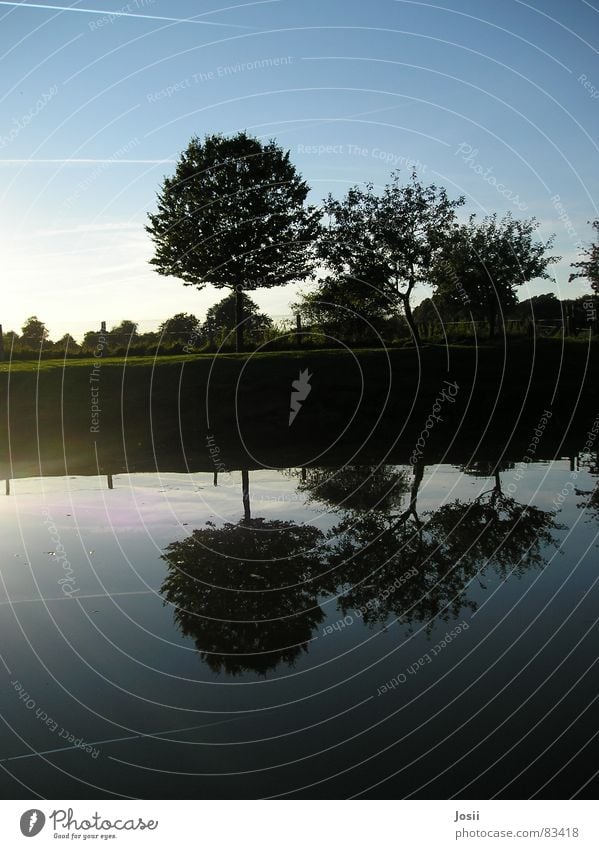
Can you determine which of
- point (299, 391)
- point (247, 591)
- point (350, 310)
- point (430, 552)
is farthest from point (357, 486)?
point (350, 310)

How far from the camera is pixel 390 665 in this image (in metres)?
8.13

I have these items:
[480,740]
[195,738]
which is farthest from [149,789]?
[480,740]

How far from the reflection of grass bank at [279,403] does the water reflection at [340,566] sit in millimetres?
7489

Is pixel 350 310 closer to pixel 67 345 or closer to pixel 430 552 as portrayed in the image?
pixel 67 345

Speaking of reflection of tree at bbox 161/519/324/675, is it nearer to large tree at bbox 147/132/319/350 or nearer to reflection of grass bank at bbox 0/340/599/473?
reflection of grass bank at bbox 0/340/599/473

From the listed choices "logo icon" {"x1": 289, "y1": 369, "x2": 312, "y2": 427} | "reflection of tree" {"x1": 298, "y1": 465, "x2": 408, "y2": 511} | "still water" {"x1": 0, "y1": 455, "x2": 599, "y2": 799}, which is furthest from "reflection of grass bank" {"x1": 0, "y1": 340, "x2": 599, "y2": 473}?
"still water" {"x1": 0, "y1": 455, "x2": 599, "y2": 799}

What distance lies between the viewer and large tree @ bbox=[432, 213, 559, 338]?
4344 centimetres

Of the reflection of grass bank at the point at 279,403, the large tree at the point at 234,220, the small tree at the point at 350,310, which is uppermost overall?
the large tree at the point at 234,220

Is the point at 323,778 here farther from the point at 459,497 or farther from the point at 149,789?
the point at 459,497

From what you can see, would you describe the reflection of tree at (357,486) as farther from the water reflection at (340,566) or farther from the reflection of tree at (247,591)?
the reflection of tree at (247,591)

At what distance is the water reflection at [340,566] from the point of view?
9383 millimetres

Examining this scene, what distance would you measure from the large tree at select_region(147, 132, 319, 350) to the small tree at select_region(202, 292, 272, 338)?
141 centimetres
